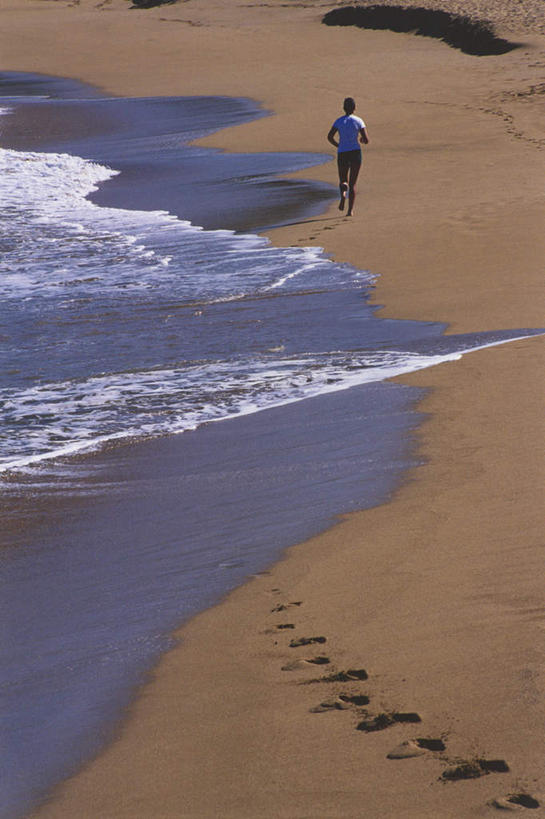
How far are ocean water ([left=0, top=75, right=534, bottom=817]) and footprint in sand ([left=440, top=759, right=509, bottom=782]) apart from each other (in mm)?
1013

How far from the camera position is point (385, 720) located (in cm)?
306

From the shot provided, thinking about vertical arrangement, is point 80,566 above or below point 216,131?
below

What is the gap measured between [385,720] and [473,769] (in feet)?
1.15

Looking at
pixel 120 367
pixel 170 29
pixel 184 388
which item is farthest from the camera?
pixel 170 29

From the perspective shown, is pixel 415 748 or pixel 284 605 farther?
pixel 284 605

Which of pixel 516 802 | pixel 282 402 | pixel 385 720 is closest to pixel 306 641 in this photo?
pixel 385 720

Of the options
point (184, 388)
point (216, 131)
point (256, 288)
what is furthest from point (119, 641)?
point (216, 131)

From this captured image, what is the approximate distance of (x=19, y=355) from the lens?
830 cm

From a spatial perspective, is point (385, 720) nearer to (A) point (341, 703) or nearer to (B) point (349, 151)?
(A) point (341, 703)

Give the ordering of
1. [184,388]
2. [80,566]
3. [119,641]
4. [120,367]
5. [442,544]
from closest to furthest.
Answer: [119,641] < [442,544] < [80,566] < [184,388] < [120,367]

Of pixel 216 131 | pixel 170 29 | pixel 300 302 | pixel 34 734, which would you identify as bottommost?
pixel 34 734

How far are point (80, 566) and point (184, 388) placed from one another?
284 centimetres

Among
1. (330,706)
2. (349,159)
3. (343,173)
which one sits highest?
(349,159)

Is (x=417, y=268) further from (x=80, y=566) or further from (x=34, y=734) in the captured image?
(x=34, y=734)
